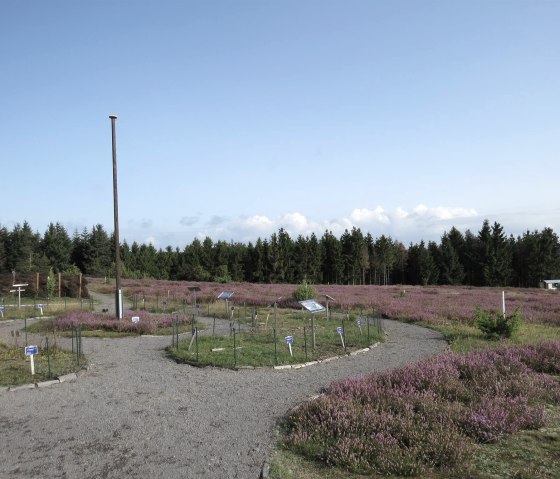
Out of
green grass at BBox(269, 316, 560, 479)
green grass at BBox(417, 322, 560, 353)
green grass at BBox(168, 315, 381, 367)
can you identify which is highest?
green grass at BBox(269, 316, 560, 479)

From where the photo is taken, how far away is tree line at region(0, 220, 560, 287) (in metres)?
76.6

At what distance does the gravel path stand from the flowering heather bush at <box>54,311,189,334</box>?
5870 mm

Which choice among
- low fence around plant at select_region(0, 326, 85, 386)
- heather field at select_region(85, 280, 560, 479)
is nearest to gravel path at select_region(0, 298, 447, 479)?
low fence around plant at select_region(0, 326, 85, 386)

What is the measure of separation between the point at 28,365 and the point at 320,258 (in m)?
72.4

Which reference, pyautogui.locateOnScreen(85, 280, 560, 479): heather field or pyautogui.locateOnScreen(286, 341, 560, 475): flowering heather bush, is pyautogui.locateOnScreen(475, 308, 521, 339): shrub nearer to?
pyautogui.locateOnScreen(85, 280, 560, 479): heather field

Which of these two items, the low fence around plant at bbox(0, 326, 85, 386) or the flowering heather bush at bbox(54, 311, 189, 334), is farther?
the flowering heather bush at bbox(54, 311, 189, 334)

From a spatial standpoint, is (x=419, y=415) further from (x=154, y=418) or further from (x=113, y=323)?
(x=113, y=323)

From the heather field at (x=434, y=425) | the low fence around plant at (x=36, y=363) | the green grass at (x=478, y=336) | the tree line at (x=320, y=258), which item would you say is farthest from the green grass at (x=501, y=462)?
the tree line at (x=320, y=258)

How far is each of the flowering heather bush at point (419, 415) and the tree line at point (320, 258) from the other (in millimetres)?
64124

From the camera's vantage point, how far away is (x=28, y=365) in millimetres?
12508

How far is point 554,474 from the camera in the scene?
18.6ft

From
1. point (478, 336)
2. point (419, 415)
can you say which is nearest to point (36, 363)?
point (419, 415)

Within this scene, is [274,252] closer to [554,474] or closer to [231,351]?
[231,351]

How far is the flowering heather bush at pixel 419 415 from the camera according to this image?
6.09 metres
